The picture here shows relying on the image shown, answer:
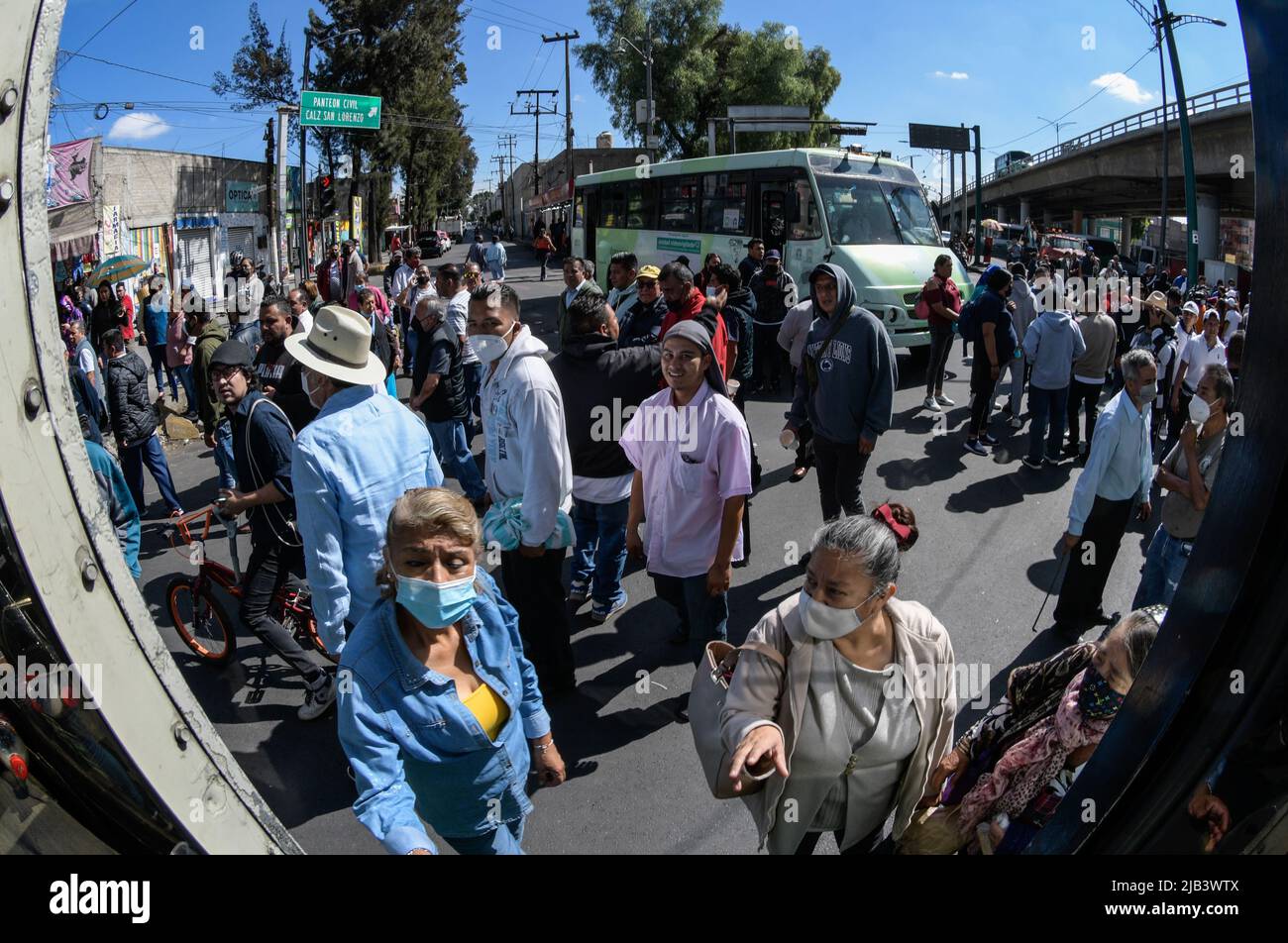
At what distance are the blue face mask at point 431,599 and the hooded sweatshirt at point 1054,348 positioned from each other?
7.14 m

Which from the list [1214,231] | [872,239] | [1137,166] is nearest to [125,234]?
[872,239]

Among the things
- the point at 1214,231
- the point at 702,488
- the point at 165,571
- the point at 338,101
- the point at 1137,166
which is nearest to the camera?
the point at 702,488

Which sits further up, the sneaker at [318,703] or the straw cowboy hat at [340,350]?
the straw cowboy hat at [340,350]

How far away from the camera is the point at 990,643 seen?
5012 millimetres

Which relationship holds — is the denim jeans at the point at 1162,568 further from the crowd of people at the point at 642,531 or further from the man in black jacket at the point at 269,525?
the man in black jacket at the point at 269,525

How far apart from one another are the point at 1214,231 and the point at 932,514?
40.8 meters

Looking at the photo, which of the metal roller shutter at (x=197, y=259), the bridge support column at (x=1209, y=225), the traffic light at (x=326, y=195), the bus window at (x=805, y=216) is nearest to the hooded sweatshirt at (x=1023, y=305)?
the bus window at (x=805, y=216)

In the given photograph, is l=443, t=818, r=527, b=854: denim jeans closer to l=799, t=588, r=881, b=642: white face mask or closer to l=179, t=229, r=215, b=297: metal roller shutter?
l=799, t=588, r=881, b=642: white face mask

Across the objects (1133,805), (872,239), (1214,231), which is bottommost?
(1133,805)

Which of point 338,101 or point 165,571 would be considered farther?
point 338,101

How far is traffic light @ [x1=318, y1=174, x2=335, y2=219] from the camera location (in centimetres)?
1833

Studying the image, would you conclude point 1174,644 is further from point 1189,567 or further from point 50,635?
point 50,635

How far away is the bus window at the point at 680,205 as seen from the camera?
1594 cm

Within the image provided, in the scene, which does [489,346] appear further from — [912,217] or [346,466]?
[912,217]
